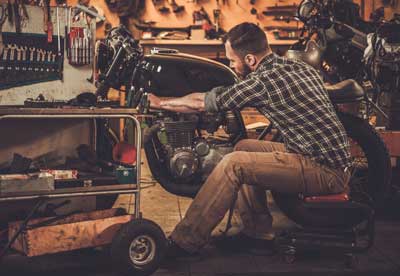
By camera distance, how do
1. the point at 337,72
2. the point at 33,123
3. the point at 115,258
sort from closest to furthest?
the point at 115,258 < the point at 33,123 < the point at 337,72

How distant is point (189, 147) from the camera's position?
11.1ft

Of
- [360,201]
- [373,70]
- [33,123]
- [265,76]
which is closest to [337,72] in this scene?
[373,70]

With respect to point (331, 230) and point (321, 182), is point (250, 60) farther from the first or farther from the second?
point (331, 230)

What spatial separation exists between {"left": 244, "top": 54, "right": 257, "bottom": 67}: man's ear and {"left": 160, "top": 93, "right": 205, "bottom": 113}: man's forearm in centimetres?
28

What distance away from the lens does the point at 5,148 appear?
3.15m

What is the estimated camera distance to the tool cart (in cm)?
250

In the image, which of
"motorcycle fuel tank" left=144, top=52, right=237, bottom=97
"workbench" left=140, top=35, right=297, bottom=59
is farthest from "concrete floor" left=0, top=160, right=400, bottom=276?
"workbench" left=140, top=35, right=297, bottom=59

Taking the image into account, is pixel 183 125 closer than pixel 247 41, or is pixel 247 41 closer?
pixel 247 41

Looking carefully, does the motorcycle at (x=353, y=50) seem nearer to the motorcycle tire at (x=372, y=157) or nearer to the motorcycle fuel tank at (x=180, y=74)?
the motorcycle tire at (x=372, y=157)

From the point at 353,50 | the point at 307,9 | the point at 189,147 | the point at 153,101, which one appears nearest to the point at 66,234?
the point at 153,101

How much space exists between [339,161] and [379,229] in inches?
41.7

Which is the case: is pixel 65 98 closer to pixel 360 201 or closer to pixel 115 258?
pixel 115 258

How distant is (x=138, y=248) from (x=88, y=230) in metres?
0.25

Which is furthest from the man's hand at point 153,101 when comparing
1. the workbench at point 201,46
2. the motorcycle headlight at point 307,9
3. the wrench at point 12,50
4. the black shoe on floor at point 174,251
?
the workbench at point 201,46
